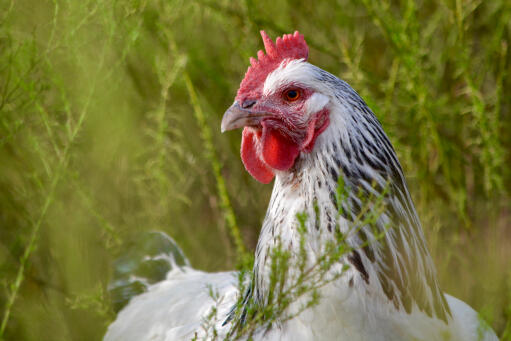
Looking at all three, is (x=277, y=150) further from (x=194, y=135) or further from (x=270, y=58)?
(x=194, y=135)

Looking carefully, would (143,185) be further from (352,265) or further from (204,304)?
(352,265)

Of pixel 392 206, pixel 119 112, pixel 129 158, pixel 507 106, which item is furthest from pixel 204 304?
pixel 507 106

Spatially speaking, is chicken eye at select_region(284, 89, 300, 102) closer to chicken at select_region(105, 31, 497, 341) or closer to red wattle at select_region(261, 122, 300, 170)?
chicken at select_region(105, 31, 497, 341)

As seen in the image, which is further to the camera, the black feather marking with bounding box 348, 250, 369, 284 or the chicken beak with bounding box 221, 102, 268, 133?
the chicken beak with bounding box 221, 102, 268, 133

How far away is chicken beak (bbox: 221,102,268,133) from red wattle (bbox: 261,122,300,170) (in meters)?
0.04

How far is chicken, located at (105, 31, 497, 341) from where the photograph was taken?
5.41 ft

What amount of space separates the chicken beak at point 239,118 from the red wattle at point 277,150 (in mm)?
35

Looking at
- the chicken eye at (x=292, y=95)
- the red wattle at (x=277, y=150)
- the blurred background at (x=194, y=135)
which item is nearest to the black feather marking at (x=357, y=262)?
the red wattle at (x=277, y=150)

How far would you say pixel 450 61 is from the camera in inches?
140

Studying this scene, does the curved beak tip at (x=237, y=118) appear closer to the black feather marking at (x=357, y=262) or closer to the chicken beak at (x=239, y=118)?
the chicken beak at (x=239, y=118)

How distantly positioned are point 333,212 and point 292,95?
16.3 inches

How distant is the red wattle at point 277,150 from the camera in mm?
1798

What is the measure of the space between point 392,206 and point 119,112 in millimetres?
1704

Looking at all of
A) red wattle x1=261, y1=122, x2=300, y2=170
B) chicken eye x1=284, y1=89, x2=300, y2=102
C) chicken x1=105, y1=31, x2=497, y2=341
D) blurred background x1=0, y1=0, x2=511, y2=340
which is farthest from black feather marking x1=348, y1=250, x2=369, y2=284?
blurred background x1=0, y1=0, x2=511, y2=340
